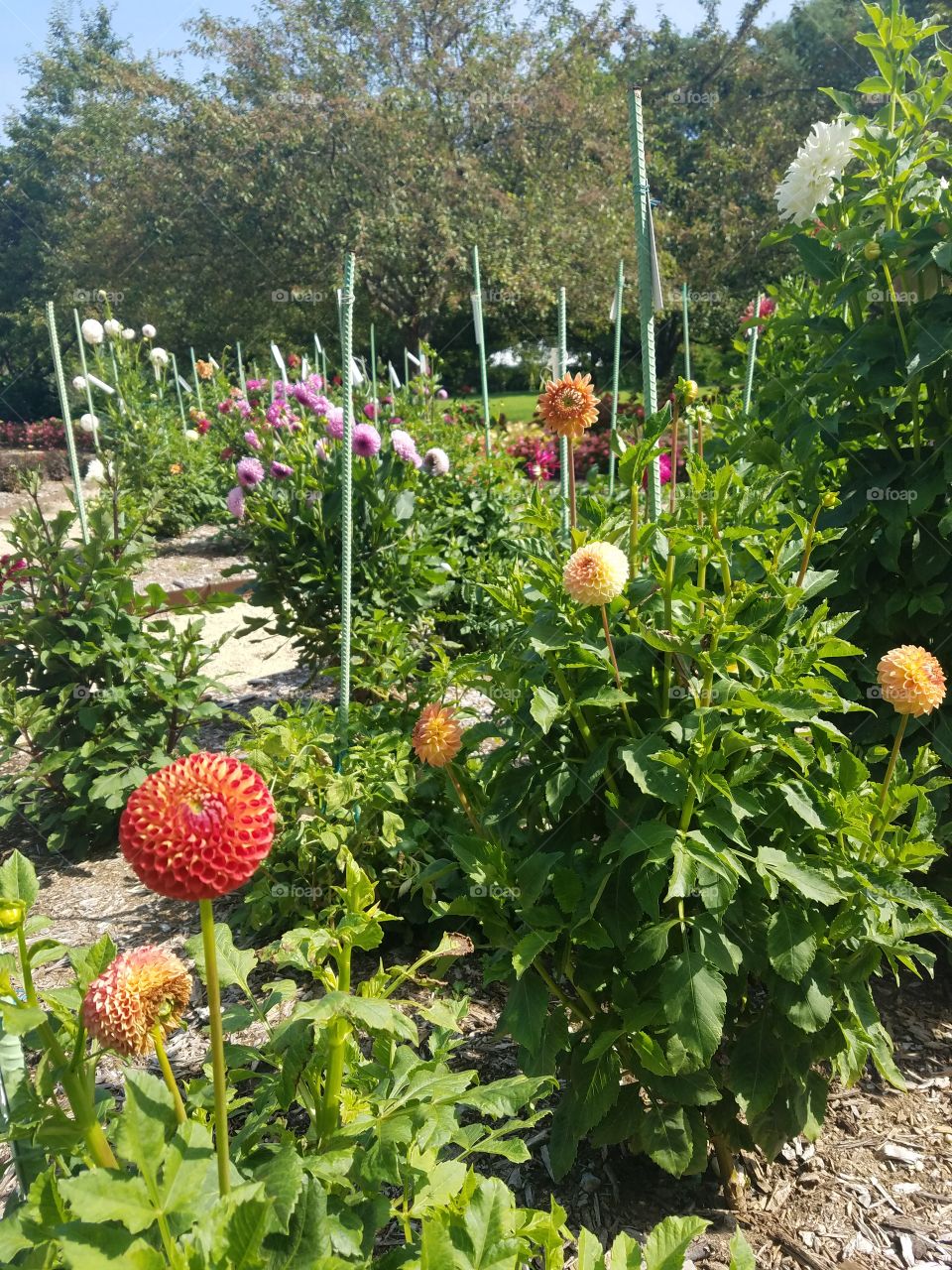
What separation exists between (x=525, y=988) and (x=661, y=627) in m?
0.63

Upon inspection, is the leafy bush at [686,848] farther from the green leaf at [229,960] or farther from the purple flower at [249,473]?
the purple flower at [249,473]

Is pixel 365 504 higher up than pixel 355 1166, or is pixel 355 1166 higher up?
pixel 365 504

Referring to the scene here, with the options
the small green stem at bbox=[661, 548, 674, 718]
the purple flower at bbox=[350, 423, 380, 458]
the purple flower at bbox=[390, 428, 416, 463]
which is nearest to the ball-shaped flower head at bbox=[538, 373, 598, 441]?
the small green stem at bbox=[661, 548, 674, 718]

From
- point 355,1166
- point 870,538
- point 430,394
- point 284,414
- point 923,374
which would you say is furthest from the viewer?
point 430,394

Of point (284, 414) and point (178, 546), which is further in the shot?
point (178, 546)

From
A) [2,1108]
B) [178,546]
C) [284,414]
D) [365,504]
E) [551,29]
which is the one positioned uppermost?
[551,29]

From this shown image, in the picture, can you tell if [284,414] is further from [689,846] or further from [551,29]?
[551,29]

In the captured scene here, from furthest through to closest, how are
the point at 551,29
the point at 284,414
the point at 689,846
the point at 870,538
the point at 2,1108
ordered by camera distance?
the point at 551,29
the point at 284,414
the point at 870,538
the point at 689,846
the point at 2,1108

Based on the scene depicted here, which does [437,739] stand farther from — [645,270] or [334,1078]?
[645,270]

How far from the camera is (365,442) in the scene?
12.4ft

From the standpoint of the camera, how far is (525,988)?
1547mm

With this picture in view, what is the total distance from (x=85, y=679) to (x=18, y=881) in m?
2.29

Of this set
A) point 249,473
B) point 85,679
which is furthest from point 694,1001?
point 249,473

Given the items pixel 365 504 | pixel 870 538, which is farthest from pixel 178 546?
pixel 870 538
